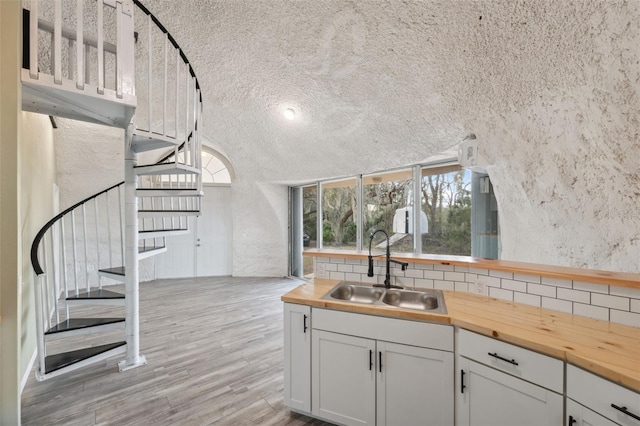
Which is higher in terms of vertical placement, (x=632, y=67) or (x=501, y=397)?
(x=632, y=67)

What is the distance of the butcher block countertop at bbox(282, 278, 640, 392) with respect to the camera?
964mm

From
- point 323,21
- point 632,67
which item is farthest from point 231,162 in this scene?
point 632,67

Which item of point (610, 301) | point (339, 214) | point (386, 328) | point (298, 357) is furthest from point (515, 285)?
point (339, 214)

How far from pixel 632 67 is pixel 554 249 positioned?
1.60 meters

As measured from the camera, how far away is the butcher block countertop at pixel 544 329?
0.96m

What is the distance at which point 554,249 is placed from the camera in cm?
256

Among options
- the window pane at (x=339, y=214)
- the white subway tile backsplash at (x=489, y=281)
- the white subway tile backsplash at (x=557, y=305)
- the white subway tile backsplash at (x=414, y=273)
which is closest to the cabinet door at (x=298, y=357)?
the white subway tile backsplash at (x=414, y=273)

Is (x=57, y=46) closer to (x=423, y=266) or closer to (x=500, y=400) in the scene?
(x=423, y=266)

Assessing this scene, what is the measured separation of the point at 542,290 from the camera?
4.87ft

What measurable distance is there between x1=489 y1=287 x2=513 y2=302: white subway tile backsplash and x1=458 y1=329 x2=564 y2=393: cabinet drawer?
49 cm

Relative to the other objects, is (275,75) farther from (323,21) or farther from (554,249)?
(554,249)

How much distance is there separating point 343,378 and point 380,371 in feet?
0.78

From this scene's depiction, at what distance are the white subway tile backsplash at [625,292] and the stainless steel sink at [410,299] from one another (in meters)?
0.80

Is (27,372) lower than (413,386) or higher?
lower
